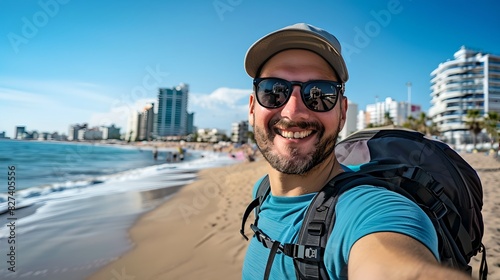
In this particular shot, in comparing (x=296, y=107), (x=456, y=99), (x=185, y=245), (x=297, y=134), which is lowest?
(x=185, y=245)

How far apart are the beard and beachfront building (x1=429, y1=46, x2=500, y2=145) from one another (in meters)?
84.8

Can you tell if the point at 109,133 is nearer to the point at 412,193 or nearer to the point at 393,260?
the point at 412,193

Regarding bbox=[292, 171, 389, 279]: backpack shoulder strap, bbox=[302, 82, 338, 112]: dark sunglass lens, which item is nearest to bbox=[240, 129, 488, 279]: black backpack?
bbox=[292, 171, 389, 279]: backpack shoulder strap

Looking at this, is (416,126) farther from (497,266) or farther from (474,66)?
(497,266)

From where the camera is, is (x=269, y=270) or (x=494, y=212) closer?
(x=269, y=270)

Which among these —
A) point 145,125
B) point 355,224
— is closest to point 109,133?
point 145,125

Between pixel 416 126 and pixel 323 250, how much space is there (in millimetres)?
78609

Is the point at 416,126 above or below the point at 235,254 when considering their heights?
above

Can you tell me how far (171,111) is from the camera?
13388cm

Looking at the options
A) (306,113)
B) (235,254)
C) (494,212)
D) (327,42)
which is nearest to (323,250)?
(306,113)

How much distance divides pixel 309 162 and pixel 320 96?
14.7 inches

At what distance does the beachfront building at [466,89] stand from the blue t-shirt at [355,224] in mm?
85002

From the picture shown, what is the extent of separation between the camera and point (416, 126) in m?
67.2

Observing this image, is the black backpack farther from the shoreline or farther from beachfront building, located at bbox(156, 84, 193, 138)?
beachfront building, located at bbox(156, 84, 193, 138)
